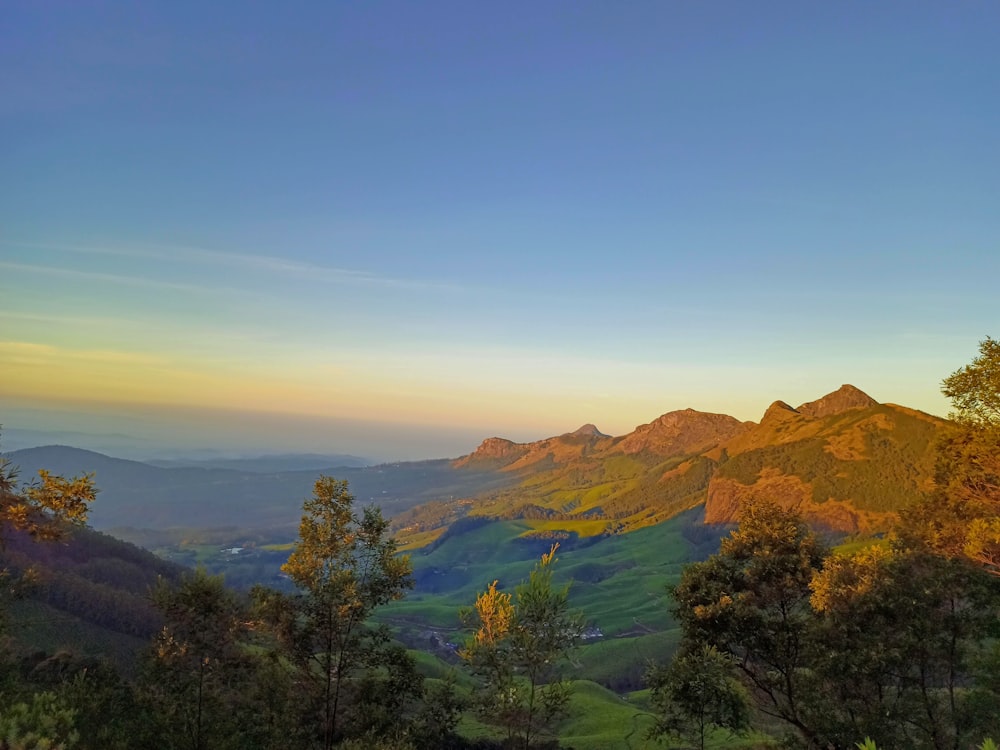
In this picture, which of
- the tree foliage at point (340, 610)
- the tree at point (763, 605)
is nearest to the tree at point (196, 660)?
the tree foliage at point (340, 610)

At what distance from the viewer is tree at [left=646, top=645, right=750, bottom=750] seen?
28438 millimetres

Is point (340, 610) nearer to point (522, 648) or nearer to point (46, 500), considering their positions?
point (522, 648)

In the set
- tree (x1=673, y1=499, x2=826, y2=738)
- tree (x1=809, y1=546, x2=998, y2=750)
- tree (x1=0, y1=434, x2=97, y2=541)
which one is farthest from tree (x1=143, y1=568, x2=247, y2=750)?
tree (x1=809, y1=546, x2=998, y2=750)

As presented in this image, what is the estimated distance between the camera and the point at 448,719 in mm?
32062

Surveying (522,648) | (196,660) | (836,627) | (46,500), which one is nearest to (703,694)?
(836,627)

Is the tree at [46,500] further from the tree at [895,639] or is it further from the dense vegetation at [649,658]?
the tree at [895,639]

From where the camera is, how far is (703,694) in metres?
28.6

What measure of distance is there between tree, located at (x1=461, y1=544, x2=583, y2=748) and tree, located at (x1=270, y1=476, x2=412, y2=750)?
18.4ft

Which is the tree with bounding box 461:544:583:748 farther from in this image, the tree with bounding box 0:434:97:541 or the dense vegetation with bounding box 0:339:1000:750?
the tree with bounding box 0:434:97:541

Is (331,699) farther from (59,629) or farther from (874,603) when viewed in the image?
(59,629)

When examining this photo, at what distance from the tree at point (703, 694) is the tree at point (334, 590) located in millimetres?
15809

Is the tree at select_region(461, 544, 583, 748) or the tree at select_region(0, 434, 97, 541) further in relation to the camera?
the tree at select_region(461, 544, 583, 748)

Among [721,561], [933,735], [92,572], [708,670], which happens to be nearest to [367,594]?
[708,670]

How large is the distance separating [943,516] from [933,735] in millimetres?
12888
